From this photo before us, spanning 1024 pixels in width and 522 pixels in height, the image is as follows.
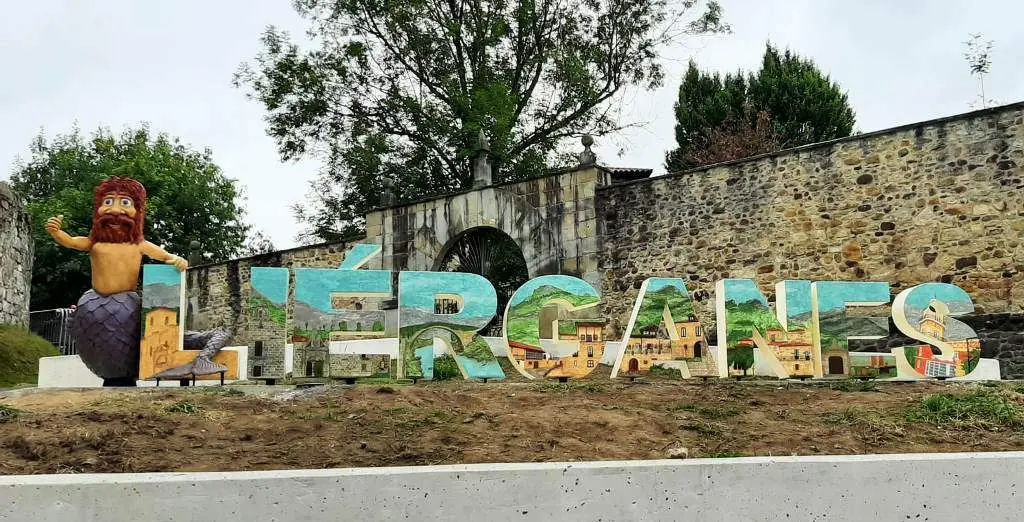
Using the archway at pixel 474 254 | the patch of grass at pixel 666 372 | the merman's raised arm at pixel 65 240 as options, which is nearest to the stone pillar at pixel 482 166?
the archway at pixel 474 254

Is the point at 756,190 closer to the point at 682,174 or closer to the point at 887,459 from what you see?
the point at 682,174

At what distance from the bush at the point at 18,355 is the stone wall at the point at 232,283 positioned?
4.58 m

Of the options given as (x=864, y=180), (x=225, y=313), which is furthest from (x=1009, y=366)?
(x=225, y=313)

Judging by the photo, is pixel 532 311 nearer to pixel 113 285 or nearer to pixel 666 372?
pixel 666 372

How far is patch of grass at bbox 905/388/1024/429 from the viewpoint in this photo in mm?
5934

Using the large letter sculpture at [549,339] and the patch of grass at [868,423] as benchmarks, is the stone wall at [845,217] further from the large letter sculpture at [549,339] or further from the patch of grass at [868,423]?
the patch of grass at [868,423]

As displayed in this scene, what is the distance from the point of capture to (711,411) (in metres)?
6.16

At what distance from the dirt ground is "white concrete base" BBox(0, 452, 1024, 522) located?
2.85 ft

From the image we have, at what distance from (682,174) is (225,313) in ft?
36.8

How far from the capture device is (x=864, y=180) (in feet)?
37.9

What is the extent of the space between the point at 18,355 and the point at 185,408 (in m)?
8.44

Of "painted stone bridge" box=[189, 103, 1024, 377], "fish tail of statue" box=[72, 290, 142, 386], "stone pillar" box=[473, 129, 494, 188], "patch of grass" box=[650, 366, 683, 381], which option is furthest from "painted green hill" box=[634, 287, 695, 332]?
"stone pillar" box=[473, 129, 494, 188]

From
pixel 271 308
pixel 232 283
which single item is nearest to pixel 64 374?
pixel 271 308

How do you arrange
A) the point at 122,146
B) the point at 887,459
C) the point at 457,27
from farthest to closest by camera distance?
the point at 122,146 → the point at 457,27 → the point at 887,459
